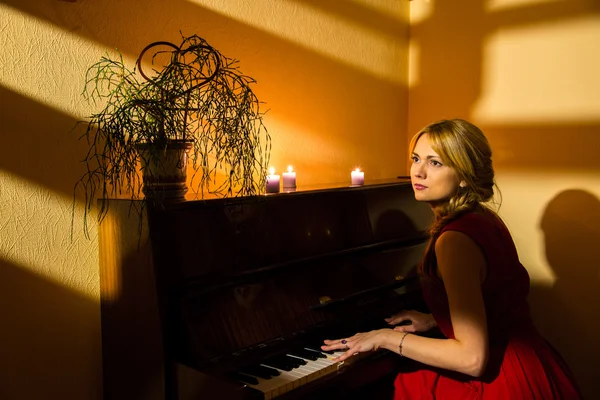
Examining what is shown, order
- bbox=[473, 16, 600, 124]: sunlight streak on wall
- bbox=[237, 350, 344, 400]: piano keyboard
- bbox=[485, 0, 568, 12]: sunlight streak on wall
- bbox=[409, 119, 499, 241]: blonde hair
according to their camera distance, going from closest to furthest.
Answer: bbox=[237, 350, 344, 400]: piano keyboard → bbox=[409, 119, 499, 241]: blonde hair → bbox=[473, 16, 600, 124]: sunlight streak on wall → bbox=[485, 0, 568, 12]: sunlight streak on wall

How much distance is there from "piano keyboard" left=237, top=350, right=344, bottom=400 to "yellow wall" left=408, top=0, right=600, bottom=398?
1723 mm

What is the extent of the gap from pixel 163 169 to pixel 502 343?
1.25 m

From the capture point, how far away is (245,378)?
1650 mm

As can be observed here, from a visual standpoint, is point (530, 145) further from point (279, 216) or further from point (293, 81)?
point (279, 216)

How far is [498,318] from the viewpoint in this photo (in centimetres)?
174

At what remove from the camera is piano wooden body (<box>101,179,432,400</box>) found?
1.65m

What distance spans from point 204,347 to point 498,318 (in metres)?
0.96

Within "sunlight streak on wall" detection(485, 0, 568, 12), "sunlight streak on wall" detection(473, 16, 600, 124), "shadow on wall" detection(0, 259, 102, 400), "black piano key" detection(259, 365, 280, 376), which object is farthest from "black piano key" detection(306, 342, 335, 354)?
"sunlight streak on wall" detection(485, 0, 568, 12)

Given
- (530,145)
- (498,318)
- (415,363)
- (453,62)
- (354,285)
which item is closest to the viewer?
(498,318)

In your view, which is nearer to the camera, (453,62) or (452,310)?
(452,310)

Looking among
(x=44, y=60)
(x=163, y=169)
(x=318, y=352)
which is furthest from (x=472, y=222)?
(x=44, y=60)

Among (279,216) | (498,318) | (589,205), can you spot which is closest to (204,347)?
(279,216)

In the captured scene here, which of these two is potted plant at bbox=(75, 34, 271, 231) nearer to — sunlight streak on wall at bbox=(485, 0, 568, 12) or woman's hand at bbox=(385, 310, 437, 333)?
woman's hand at bbox=(385, 310, 437, 333)

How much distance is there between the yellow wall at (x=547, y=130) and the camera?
9.19ft
